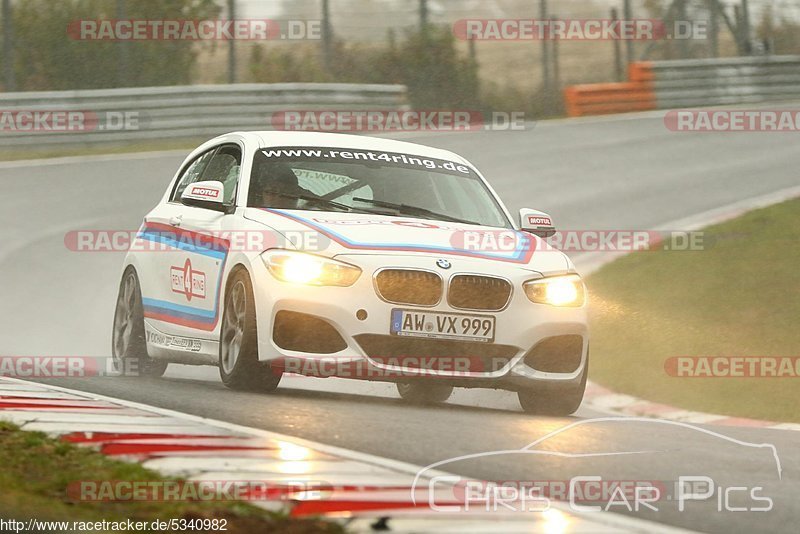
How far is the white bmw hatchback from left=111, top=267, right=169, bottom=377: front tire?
237 millimetres

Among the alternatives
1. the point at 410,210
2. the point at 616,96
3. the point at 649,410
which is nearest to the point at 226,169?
the point at 410,210

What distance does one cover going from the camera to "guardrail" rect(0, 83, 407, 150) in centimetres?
2109

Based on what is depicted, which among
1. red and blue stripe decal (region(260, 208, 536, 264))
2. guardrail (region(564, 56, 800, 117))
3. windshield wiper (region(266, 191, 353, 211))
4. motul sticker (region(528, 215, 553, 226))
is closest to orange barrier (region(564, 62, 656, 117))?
guardrail (region(564, 56, 800, 117))

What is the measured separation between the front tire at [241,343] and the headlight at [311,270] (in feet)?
0.75

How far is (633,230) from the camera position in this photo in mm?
16562

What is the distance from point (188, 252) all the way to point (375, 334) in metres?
1.77

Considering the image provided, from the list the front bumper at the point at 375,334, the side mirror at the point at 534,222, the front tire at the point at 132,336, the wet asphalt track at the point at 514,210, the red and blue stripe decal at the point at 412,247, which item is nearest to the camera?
the wet asphalt track at the point at 514,210

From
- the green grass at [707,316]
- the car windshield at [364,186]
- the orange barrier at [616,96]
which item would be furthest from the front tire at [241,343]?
the orange barrier at [616,96]

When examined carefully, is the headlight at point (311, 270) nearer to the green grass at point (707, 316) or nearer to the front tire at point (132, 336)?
the front tire at point (132, 336)

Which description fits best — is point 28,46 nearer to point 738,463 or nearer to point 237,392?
point 237,392

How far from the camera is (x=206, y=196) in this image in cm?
863

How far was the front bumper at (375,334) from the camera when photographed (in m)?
7.80

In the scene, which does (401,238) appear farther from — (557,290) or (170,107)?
(170,107)

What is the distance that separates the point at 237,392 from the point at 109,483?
10.3 feet
